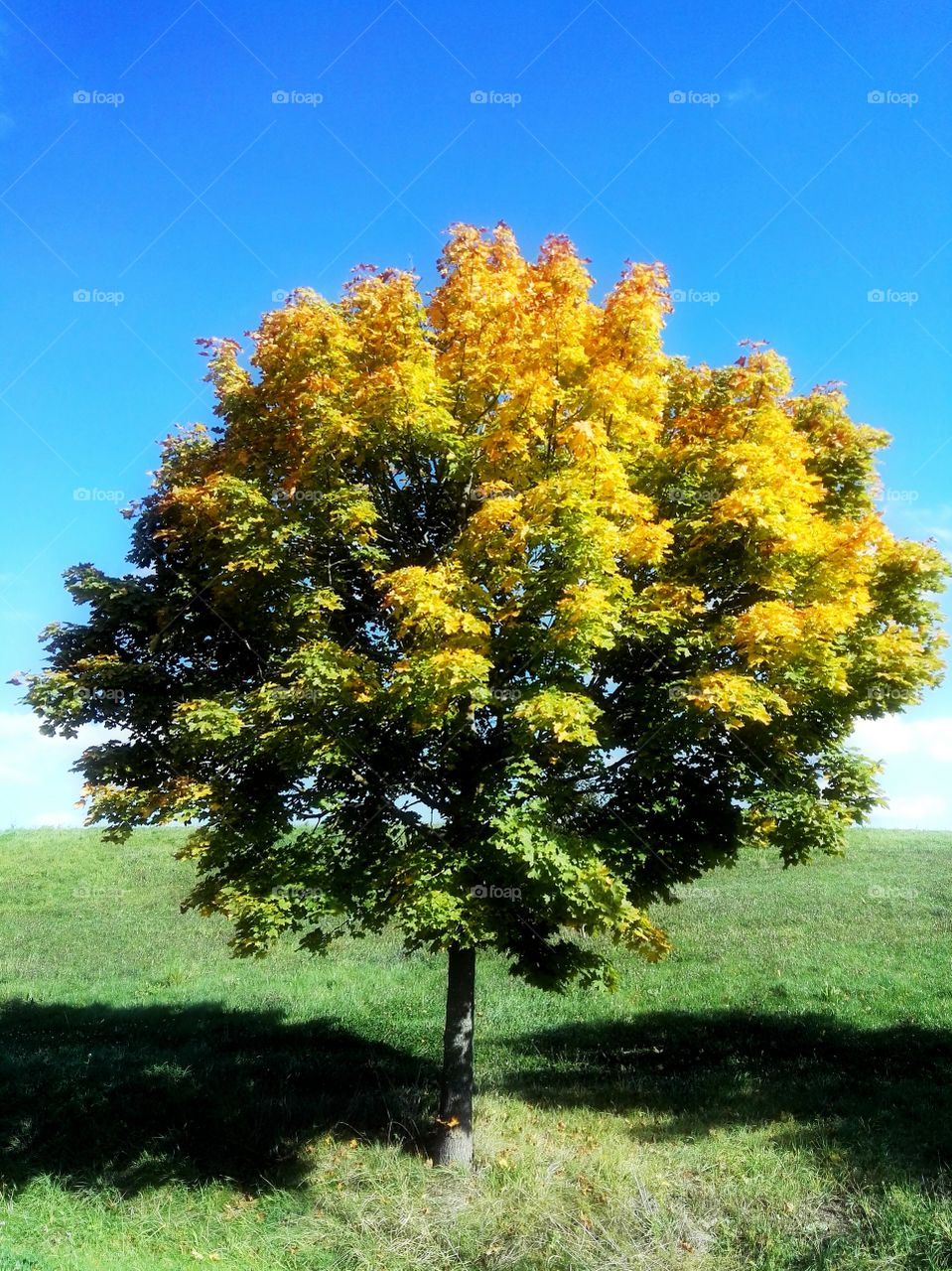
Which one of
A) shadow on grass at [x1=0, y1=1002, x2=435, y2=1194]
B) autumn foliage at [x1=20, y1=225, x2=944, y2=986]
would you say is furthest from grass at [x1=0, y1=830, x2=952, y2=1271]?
autumn foliage at [x1=20, y1=225, x2=944, y2=986]

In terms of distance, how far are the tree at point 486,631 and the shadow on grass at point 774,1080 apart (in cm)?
326

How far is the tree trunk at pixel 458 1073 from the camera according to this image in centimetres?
1168

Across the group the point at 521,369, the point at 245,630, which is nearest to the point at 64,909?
the point at 245,630

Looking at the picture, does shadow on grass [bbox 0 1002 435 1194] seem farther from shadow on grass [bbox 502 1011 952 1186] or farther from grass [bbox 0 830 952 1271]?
shadow on grass [bbox 502 1011 952 1186]

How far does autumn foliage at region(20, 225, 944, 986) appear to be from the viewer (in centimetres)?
993

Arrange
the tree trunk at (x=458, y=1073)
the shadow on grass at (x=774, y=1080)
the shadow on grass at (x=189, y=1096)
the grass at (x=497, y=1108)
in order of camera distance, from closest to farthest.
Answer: the grass at (x=497, y=1108) → the shadow on grass at (x=774, y=1080) → the tree trunk at (x=458, y=1073) → the shadow on grass at (x=189, y=1096)

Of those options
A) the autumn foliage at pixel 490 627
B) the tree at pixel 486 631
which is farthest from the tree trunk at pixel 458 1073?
the autumn foliage at pixel 490 627

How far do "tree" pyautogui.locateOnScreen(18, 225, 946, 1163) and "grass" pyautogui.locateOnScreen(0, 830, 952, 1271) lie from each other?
6.08ft

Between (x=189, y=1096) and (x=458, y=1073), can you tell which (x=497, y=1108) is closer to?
(x=458, y=1073)

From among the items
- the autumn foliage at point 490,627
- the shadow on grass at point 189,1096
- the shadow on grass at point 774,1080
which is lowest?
the shadow on grass at point 189,1096

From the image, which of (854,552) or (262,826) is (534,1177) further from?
(854,552)

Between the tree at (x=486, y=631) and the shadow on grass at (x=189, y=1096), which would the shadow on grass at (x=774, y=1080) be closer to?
the shadow on grass at (x=189, y=1096)

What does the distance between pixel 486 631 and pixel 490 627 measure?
113 cm

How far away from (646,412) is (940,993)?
1426 centimetres
